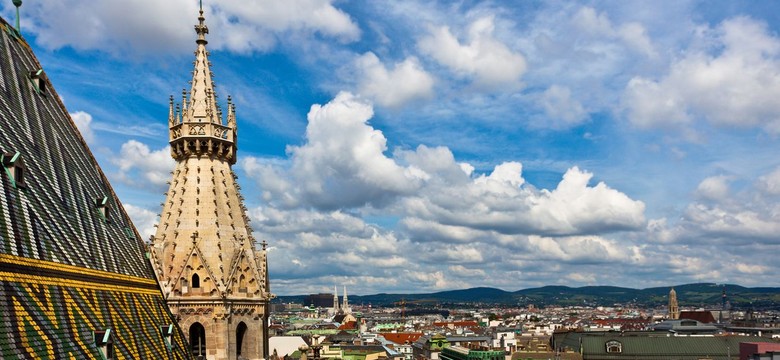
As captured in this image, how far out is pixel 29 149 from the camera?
24.2 m

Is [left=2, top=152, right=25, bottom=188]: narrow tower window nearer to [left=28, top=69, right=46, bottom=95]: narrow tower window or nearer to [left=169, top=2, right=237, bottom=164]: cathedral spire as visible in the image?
[left=28, top=69, right=46, bottom=95]: narrow tower window

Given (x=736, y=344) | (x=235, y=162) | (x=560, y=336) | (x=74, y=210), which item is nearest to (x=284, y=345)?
(x=560, y=336)

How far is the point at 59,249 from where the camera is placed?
74.6 feet

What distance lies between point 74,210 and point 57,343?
724 centimetres

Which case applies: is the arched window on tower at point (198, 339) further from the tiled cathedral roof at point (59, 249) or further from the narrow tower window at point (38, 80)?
the narrow tower window at point (38, 80)

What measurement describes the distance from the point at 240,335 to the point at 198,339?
226cm

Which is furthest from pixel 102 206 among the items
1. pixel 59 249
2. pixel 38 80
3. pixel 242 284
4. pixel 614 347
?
pixel 614 347

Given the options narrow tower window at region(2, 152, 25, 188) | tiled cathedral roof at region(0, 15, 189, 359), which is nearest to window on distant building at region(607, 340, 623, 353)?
tiled cathedral roof at region(0, 15, 189, 359)

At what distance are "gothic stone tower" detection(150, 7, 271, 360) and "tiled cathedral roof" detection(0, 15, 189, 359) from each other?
1.79 m

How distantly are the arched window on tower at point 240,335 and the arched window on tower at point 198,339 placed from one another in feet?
5.73

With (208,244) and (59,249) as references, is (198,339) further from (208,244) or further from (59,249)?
(59,249)

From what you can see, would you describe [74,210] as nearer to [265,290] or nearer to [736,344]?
Answer: [265,290]

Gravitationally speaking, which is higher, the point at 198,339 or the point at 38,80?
the point at 38,80

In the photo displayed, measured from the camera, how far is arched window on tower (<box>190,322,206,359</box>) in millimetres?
34844
